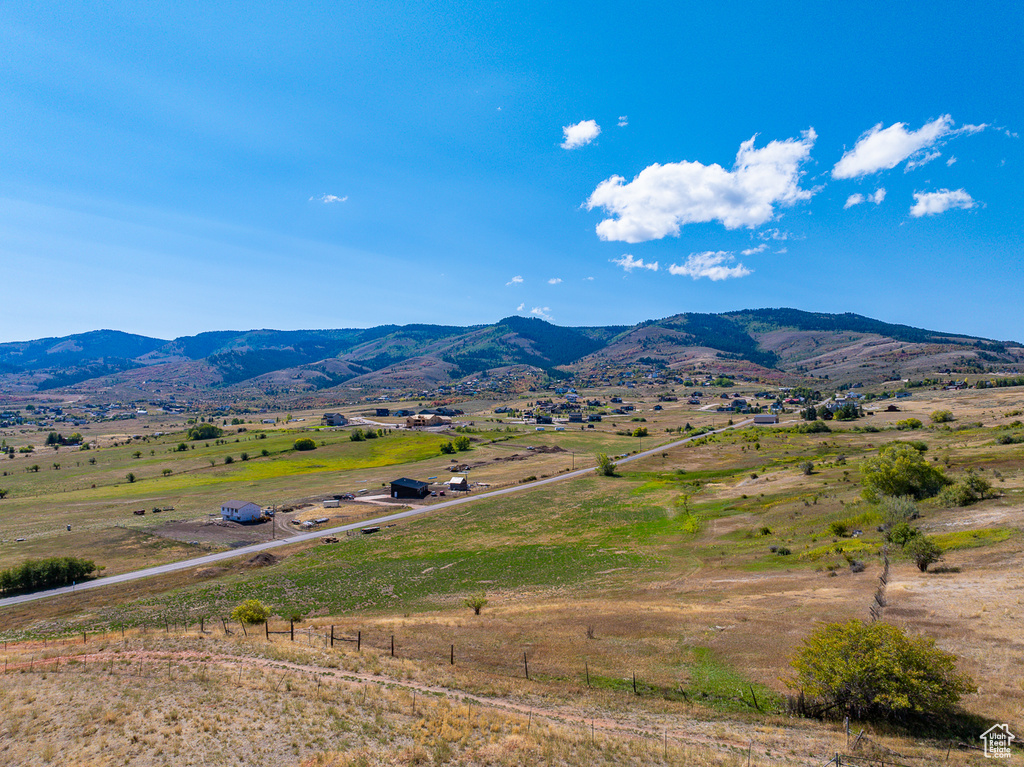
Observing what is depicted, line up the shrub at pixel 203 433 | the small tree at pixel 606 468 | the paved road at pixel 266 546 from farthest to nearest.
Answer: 1. the shrub at pixel 203 433
2. the small tree at pixel 606 468
3. the paved road at pixel 266 546

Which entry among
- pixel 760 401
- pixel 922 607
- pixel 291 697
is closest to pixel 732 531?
pixel 922 607

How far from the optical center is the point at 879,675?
54.1 ft

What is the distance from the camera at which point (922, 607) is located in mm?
23766

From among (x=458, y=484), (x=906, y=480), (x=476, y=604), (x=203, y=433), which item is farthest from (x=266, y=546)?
(x=203, y=433)

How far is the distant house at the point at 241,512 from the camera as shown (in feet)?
216

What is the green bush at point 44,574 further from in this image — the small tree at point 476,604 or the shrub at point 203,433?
the shrub at point 203,433

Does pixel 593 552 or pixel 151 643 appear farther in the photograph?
pixel 593 552

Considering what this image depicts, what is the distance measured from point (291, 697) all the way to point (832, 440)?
106375 millimetres

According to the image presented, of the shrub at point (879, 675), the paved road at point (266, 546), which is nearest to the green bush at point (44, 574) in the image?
the paved road at point (266, 546)

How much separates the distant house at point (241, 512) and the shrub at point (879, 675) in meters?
68.8

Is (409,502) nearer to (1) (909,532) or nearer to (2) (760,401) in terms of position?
(1) (909,532)

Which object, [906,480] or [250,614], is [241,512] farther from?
[906,480]

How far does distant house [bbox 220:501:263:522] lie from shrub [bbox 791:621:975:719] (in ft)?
226

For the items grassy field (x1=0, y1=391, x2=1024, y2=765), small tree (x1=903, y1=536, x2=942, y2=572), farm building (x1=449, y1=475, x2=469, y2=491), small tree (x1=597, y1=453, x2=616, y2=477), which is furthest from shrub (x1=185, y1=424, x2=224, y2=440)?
small tree (x1=903, y1=536, x2=942, y2=572)
